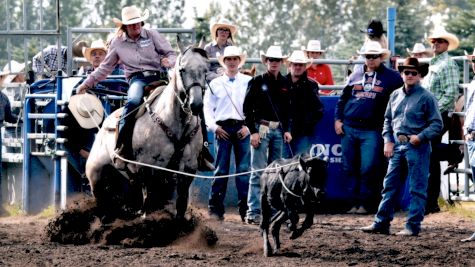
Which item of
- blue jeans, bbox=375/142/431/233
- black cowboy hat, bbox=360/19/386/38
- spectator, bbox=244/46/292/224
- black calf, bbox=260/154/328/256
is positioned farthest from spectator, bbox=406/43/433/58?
black calf, bbox=260/154/328/256

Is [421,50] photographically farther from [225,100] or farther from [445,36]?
[225,100]

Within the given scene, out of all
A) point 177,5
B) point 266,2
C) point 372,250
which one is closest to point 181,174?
point 372,250

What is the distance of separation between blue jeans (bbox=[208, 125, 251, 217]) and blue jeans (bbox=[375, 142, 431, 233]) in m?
2.14

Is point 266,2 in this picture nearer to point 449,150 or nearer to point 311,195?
point 449,150

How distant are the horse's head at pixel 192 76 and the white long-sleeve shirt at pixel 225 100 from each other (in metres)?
2.44

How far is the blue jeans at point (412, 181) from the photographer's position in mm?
12859

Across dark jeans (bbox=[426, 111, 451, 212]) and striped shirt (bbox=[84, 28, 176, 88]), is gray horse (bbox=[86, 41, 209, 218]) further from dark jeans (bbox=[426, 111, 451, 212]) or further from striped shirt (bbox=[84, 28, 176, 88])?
dark jeans (bbox=[426, 111, 451, 212])

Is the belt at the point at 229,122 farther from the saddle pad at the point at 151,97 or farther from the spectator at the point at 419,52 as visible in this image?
the spectator at the point at 419,52

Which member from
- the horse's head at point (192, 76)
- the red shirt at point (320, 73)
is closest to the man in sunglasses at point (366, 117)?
the red shirt at point (320, 73)

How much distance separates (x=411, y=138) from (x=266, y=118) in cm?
225

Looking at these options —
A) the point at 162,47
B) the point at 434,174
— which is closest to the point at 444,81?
the point at 434,174

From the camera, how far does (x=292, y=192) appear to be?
11.0 m

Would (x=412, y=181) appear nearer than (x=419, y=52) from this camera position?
Yes

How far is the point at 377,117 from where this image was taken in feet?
47.1
